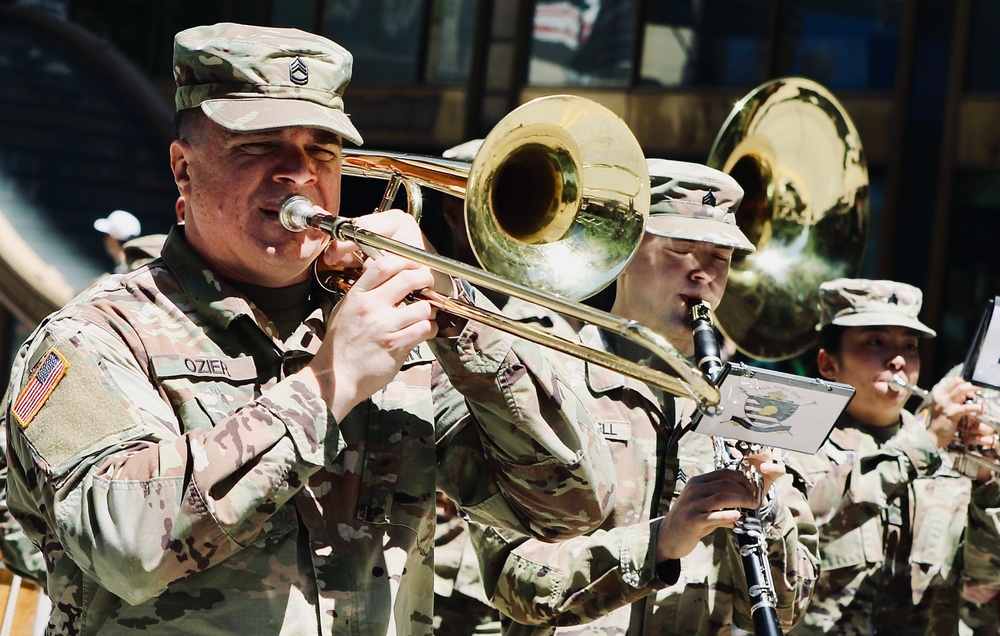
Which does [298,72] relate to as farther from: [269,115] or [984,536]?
[984,536]

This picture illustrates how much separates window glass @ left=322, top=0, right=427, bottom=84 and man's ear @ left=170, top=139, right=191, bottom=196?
9816 millimetres

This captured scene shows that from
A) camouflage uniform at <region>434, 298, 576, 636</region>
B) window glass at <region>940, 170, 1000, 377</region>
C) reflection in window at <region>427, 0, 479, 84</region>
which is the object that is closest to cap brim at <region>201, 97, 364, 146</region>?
camouflage uniform at <region>434, 298, 576, 636</region>

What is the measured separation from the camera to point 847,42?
9.59 m

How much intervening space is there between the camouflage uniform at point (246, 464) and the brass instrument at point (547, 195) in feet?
0.69

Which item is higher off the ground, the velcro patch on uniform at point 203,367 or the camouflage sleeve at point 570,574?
the velcro patch on uniform at point 203,367

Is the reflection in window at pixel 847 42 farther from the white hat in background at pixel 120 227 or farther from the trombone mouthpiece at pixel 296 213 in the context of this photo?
the trombone mouthpiece at pixel 296 213

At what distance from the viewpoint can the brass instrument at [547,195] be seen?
2.59 metres

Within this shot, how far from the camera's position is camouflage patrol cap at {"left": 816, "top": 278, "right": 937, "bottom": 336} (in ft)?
15.8

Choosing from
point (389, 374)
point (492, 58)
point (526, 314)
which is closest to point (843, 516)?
point (526, 314)

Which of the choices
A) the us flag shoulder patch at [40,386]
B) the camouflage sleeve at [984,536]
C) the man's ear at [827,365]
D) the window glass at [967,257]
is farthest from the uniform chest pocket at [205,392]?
the window glass at [967,257]

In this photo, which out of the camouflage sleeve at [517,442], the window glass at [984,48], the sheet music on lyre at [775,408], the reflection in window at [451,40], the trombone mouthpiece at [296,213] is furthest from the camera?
the reflection in window at [451,40]

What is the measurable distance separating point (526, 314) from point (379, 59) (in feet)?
27.9

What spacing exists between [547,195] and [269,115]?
2.41 ft

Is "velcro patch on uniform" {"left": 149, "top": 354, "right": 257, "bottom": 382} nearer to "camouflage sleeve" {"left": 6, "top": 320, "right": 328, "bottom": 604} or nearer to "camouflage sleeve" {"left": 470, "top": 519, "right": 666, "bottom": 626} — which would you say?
"camouflage sleeve" {"left": 6, "top": 320, "right": 328, "bottom": 604}
